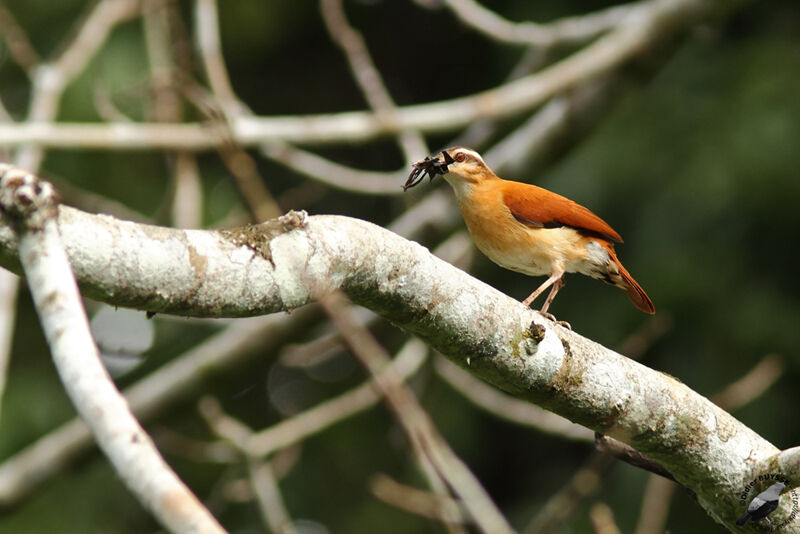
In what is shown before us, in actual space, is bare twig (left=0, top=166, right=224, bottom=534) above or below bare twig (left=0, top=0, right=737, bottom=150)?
below

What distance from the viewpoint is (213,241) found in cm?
195

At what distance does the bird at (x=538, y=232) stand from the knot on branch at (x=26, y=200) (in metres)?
2.51

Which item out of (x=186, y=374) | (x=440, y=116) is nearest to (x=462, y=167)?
(x=440, y=116)

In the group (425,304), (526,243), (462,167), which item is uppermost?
(462,167)

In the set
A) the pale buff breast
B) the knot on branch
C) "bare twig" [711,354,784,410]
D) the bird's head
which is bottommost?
the knot on branch

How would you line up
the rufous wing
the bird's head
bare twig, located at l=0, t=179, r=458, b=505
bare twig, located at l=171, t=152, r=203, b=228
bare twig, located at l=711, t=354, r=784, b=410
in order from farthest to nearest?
bare twig, located at l=171, t=152, r=203, b=228 → bare twig, located at l=0, t=179, r=458, b=505 → bare twig, located at l=711, t=354, r=784, b=410 → the bird's head → the rufous wing

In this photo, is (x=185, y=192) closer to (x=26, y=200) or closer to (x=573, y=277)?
(x=573, y=277)

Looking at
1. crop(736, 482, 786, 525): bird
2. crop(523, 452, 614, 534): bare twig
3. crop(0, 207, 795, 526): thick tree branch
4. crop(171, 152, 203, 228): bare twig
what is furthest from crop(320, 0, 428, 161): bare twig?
crop(736, 482, 786, 525): bird

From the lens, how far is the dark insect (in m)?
3.68

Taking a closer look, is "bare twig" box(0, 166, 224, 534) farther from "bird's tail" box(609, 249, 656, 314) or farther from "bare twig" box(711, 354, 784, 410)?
"bare twig" box(711, 354, 784, 410)

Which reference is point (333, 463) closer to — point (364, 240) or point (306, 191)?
point (306, 191)

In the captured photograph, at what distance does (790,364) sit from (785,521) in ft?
16.0

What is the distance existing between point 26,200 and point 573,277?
7.65 meters

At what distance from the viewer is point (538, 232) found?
397 centimetres
